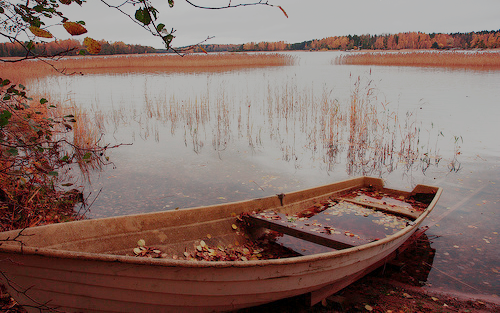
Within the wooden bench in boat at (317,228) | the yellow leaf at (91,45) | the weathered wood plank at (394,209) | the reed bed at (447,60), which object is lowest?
the weathered wood plank at (394,209)

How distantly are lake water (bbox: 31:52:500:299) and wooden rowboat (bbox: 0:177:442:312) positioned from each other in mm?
1502

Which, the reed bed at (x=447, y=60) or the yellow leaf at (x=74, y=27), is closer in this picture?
the yellow leaf at (x=74, y=27)

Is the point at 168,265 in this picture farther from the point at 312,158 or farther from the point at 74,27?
the point at 312,158

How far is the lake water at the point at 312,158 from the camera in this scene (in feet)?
15.3

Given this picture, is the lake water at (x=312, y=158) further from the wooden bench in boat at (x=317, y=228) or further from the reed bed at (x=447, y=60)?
the reed bed at (x=447, y=60)

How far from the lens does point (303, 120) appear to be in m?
9.74

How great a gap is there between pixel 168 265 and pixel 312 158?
5757 mm

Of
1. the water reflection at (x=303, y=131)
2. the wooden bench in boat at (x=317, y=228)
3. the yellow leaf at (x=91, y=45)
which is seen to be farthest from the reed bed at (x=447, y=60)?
the yellow leaf at (x=91, y=45)

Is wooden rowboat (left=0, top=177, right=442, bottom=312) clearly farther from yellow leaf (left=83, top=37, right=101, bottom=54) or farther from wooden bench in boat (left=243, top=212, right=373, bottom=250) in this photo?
yellow leaf (left=83, top=37, right=101, bottom=54)

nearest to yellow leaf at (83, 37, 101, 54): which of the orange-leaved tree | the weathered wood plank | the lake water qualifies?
the orange-leaved tree

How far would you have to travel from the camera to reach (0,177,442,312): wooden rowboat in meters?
2.07

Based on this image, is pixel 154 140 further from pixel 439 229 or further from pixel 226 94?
pixel 439 229

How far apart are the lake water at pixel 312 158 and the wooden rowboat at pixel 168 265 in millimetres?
1502

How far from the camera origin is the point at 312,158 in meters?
7.49
